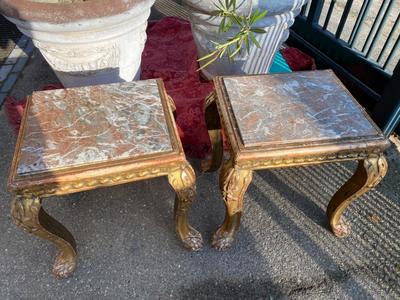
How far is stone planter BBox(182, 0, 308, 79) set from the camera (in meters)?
1.64

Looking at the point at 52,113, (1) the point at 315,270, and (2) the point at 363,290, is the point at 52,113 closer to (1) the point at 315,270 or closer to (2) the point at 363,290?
(1) the point at 315,270

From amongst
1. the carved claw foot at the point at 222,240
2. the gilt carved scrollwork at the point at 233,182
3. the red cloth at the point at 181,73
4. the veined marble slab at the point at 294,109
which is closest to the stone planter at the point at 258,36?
the red cloth at the point at 181,73

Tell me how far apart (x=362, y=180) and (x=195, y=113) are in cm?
96

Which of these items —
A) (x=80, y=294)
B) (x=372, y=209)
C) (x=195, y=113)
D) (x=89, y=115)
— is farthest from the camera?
(x=195, y=113)

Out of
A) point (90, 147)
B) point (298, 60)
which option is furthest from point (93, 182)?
point (298, 60)

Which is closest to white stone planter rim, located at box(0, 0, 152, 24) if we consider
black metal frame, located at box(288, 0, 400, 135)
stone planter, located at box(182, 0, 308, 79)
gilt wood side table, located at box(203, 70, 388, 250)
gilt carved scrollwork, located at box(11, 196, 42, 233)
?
stone planter, located at box(182, 0, 308, 79)

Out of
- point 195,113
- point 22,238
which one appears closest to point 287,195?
point 195,113

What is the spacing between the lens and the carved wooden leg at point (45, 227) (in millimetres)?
1118

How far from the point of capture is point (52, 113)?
127 centimetres

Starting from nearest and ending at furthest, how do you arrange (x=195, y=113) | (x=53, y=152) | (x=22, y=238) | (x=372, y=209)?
(x=53, y=152)
(x=22, y=238)
(x=372, y=209)
(x=195, y=113)

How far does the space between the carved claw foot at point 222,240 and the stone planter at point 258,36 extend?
1.00m

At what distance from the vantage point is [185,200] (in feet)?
4.17

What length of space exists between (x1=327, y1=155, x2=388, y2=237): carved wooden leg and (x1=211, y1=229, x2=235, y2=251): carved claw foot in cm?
49

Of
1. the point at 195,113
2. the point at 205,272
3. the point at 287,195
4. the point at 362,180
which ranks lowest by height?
the point at 205,272
